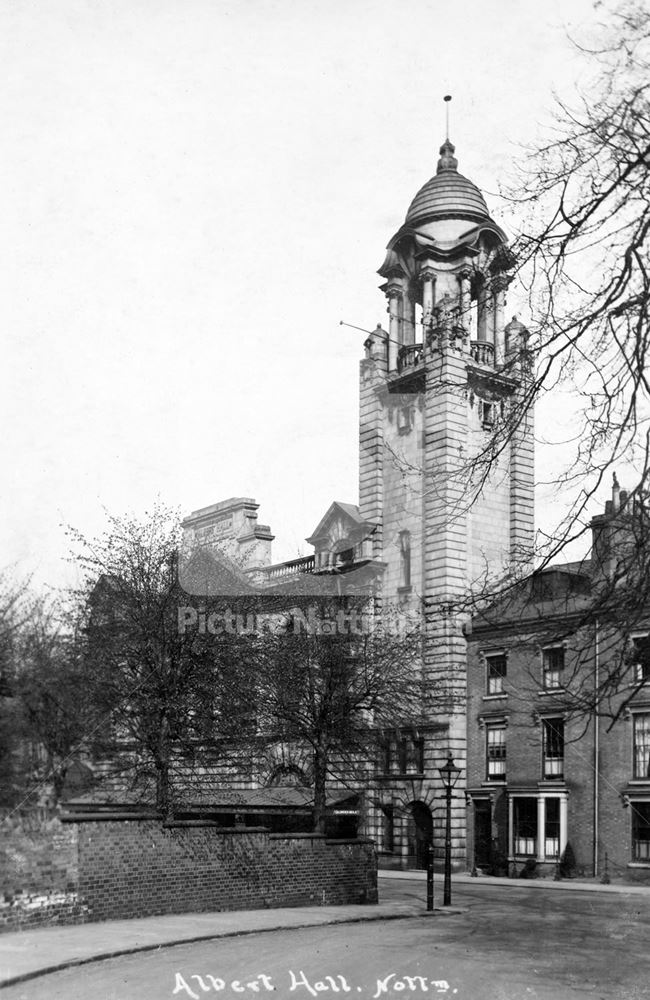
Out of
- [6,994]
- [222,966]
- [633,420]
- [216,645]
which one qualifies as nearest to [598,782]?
[216,645]

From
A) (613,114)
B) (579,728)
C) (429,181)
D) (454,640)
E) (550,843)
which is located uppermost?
(429,181)

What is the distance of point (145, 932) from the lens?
61.7ft

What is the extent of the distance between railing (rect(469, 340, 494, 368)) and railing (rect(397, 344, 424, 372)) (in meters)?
2.19

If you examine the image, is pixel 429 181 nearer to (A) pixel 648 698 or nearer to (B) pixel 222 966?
(A) pixel 648 698

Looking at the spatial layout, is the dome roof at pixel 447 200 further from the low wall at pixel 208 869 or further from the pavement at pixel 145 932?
the pavement at pixel 145 932

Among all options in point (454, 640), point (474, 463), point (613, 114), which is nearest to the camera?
point (613, 114)

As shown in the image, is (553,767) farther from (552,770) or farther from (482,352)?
(482,352)

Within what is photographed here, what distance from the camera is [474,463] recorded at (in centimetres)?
1113

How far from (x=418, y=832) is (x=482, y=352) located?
19305 mm

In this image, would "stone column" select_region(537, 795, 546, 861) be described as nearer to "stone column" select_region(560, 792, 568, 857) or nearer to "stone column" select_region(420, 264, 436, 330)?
"stone column" select_region(560, 792, 568, 857)

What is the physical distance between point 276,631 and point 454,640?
9084mm

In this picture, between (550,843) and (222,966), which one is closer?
(222,966)

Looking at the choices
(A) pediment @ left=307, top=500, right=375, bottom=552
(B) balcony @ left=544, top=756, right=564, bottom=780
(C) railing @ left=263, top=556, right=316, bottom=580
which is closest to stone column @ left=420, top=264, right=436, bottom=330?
(A) pediment @ left=307, top=500, right=375, bottom=552

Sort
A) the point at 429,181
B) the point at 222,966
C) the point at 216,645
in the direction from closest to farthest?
the point at 222,966 < the point at 216,645 < the point at 429,181
